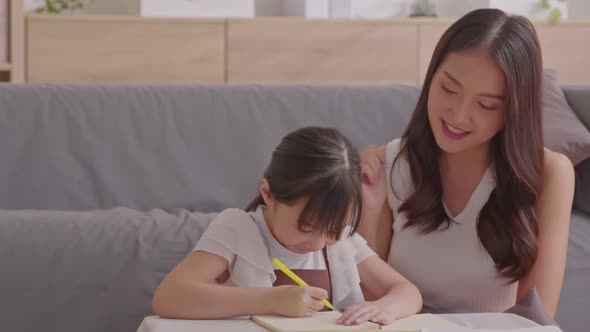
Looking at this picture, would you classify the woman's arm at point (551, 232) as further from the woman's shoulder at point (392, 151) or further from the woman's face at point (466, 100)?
the woman's shoulder at point (392, 151)

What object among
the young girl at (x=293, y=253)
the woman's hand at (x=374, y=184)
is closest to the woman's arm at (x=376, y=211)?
the woman's hand at (x=374, y=184)

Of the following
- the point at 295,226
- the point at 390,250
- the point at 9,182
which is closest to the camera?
the point at 295,226

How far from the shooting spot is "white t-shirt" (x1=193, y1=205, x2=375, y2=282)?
1.41 m

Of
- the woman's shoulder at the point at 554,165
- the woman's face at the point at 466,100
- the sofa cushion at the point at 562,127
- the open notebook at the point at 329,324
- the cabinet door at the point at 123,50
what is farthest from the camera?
the cabinet door at the point at 123,50

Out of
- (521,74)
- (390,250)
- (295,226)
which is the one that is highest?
(521,74)

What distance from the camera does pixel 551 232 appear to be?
5.42ft

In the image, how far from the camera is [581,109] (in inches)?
97.0

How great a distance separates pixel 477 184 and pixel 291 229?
0.48m

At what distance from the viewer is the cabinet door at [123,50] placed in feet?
13.2

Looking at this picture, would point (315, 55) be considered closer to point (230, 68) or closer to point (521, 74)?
point (230, 68)

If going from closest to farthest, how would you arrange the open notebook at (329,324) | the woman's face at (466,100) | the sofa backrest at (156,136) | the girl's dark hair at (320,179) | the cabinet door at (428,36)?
the open notebook at (329,324) < the girl's dark hair at (320,179) < the woman's face at (466,100) < the sofa backrest at (156,136) < the cabinet door at (428,36)

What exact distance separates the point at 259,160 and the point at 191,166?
16 cm

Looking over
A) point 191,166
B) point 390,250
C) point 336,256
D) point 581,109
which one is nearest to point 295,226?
point 336,256

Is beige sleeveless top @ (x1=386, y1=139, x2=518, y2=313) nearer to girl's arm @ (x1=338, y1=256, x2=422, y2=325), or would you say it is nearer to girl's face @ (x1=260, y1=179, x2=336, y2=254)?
girl's arm @ (x1=338, y1=256, x2=422, y2=325)
